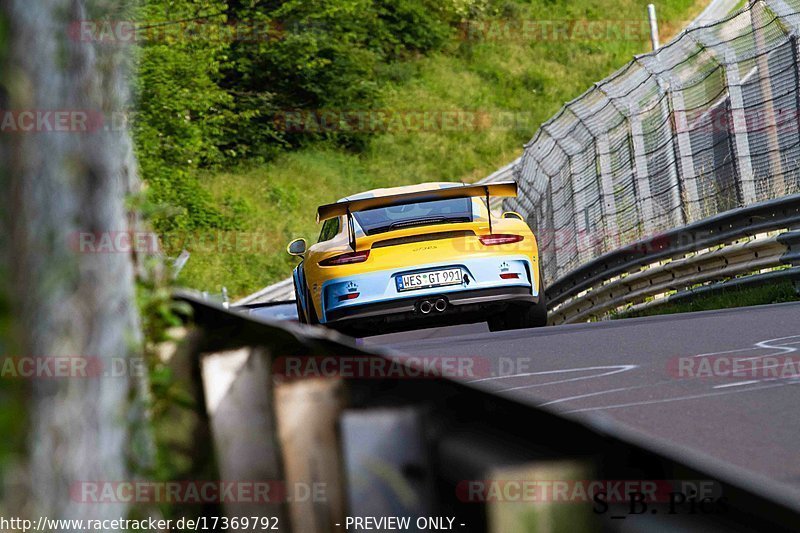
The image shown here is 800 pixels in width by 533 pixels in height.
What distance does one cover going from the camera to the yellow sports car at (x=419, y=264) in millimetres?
11602

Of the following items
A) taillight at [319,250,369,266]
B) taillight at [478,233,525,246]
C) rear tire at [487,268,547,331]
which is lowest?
rear tire at [487,268,547,331]

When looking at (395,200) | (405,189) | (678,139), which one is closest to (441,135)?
(678,139)

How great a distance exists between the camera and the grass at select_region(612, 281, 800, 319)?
1394 cm

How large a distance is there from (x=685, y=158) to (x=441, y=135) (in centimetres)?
3734

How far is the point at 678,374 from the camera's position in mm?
7609

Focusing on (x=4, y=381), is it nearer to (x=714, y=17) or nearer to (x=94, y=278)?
(x=94, y=278)

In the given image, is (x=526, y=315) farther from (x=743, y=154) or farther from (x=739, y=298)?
(x=743, y=154)

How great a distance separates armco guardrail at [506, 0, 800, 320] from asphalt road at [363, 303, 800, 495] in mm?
3631

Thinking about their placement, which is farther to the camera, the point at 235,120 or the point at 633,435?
the point at 235,120

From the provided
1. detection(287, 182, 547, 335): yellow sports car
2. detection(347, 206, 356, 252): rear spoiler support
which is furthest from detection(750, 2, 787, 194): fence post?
detection(347, 206, 356, 252): rear spoiler support

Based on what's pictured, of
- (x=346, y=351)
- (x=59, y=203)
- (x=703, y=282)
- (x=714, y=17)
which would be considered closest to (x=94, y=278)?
(x=59, y=203)

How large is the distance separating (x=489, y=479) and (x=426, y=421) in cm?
32

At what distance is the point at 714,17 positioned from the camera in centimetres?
6350

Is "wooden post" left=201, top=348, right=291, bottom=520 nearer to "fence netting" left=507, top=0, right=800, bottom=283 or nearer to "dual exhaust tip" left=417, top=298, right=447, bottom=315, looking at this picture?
"dual exhaust tip" left=417, top=298, right=447, bottom=315
